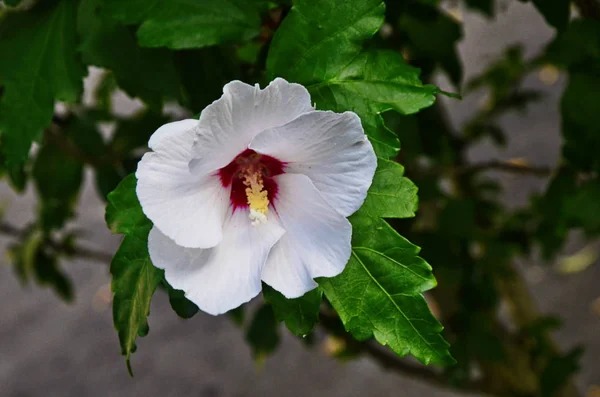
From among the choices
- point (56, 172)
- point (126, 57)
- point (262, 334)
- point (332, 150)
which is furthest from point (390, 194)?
point (262, 334)

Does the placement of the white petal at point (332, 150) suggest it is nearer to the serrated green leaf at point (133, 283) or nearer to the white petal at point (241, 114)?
the white petal at point (241, 114)

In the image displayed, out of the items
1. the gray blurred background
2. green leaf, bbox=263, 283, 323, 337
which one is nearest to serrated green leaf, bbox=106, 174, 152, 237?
green leaf, bbox=263, 283, 323, 337

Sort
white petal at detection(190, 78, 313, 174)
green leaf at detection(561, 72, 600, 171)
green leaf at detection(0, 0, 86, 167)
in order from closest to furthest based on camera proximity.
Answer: white petal at detection(190, 78, 313, 174) < green leaf at detection(0, 0, 86, 167) < green leaf at detection(561, 72, 600, 171)

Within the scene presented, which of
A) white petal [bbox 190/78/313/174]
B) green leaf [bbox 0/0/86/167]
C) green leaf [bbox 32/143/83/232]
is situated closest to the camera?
white petal [bbox 190/78/313/174]

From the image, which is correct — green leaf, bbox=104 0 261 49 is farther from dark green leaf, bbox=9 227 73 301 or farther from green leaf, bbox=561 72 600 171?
dark green leaf, bbox=9 227 73 301

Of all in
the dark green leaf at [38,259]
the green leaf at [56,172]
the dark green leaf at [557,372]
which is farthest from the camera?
the dark green leaf at [38,259]

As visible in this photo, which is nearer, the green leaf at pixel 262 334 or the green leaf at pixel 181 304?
the green leaf at pixel 181 304

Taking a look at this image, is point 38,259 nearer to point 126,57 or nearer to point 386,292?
point 126,57

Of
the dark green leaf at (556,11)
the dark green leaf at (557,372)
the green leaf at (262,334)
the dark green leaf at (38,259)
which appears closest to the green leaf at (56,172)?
the dark green leaf at (38,259)
